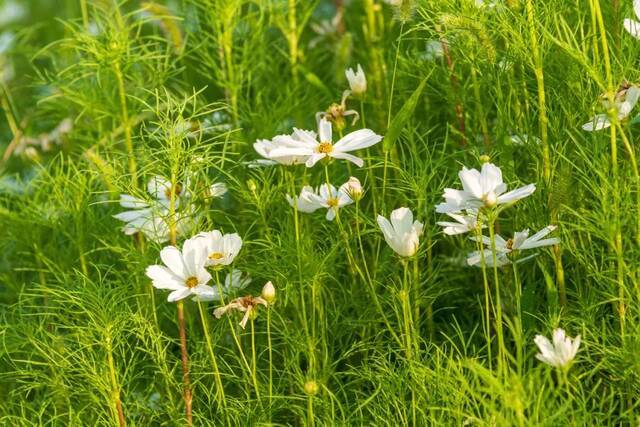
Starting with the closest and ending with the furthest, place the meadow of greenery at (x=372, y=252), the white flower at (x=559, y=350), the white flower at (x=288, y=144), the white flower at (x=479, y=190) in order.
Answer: the white flower at (x=559, y=350) < the white flower at (x=479, y=190) < the meadow of greenery at (x=372, y=252) < the white flower at (x=288, y=144)

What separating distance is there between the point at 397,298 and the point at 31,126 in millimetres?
1299

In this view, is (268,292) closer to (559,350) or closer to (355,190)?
(355,190)

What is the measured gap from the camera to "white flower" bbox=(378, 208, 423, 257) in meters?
1.48

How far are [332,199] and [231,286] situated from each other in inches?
8.1

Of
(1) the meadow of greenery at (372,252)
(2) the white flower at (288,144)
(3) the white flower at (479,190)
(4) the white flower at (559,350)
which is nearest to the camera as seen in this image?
(4) the white flower at (559,350)

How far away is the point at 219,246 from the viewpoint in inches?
60.1

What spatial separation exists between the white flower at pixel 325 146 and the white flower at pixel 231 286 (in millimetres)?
210

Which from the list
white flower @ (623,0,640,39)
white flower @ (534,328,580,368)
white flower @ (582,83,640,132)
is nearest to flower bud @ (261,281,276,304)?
white flower @ (534,328,580,368)

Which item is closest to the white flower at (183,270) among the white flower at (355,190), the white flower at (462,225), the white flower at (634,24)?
the white flower at (355,190)

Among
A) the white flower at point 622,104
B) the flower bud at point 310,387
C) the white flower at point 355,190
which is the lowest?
the flower bud at point 310,387

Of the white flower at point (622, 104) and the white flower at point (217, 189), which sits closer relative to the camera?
the white flower at point (622, 104)

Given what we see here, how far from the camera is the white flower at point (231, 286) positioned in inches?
61.0

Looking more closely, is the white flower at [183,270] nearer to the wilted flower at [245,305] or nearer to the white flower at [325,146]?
the wilted flower at [245,305]

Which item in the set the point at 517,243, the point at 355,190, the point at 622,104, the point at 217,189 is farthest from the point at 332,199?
the point at 622,104
